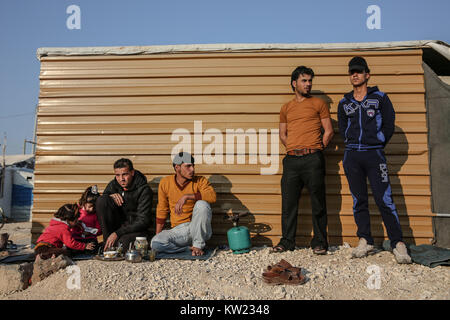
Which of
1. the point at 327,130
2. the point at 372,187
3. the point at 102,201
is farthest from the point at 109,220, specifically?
the point at 372,187

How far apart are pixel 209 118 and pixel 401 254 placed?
3.13 m

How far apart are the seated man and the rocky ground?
0.40 m

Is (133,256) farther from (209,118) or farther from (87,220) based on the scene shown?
(209,118)

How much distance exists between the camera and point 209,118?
5.08 meters

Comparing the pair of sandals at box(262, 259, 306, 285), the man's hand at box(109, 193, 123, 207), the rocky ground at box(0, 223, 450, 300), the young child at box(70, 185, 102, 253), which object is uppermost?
the man's hand at box(109, 193, 123, 207)

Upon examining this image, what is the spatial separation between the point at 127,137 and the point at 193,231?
192 centimetres

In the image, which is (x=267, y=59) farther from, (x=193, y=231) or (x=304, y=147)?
(x=193, y=231)

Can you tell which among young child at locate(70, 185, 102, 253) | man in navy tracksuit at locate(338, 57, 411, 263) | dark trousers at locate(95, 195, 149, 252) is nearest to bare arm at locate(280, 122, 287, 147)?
man in navy tracksuit at locate(338, 57, 411, 263)

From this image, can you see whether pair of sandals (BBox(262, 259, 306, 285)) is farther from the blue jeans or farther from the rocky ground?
the blue jeans

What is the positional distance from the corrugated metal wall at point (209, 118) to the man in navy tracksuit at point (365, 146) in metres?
0.67

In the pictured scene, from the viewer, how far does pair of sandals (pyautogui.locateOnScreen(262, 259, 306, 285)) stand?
3.08 meters

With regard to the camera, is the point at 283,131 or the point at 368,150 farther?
the point at 283,131

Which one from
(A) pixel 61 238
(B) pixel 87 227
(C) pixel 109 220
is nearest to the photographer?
(A) pixel 61 238

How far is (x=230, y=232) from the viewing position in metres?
4.36
